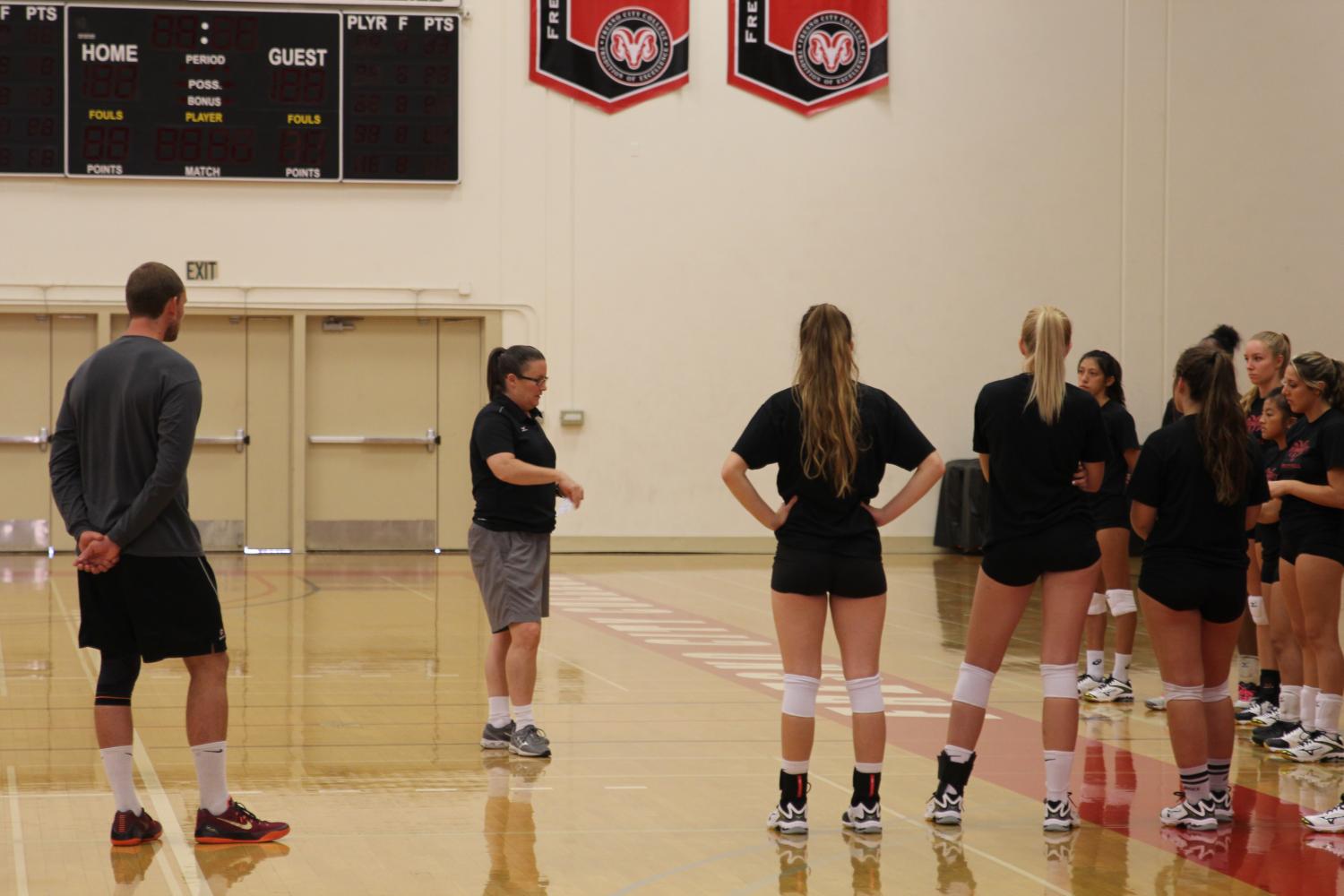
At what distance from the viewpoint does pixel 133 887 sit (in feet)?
14.9

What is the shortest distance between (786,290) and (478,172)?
3795mm

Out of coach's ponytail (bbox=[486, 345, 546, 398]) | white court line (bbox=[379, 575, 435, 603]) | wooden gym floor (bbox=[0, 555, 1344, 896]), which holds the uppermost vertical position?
coach's ponytail (bbox=[486, 345, 546, 398])

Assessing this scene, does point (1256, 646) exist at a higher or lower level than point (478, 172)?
lower

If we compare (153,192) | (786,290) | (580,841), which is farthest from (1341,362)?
(153,192)

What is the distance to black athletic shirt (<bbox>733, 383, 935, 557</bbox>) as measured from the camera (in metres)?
5.10

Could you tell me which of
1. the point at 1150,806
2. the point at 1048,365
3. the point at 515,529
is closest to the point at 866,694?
the point at 1048,365

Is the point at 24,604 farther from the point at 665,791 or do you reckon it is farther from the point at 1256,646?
the point at 1256,646

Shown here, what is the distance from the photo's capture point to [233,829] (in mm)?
5059

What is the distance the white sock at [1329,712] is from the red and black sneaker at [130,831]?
4810 mm

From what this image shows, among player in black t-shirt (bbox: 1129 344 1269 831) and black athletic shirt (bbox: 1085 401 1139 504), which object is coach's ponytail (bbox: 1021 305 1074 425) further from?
black athletic shirt (bbox: 1085 401 1139 504)

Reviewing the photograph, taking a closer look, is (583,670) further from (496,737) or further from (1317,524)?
(1317,524)

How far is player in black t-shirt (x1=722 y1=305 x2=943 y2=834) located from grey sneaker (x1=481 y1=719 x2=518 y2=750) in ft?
6.35

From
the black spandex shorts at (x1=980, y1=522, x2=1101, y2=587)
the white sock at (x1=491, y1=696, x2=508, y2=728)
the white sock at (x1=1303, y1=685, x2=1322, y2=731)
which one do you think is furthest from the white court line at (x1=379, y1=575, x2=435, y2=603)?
the black spandex shorts at (x1=980, y1=522, x2=1101, y2=587)

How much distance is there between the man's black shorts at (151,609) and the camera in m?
4.89
